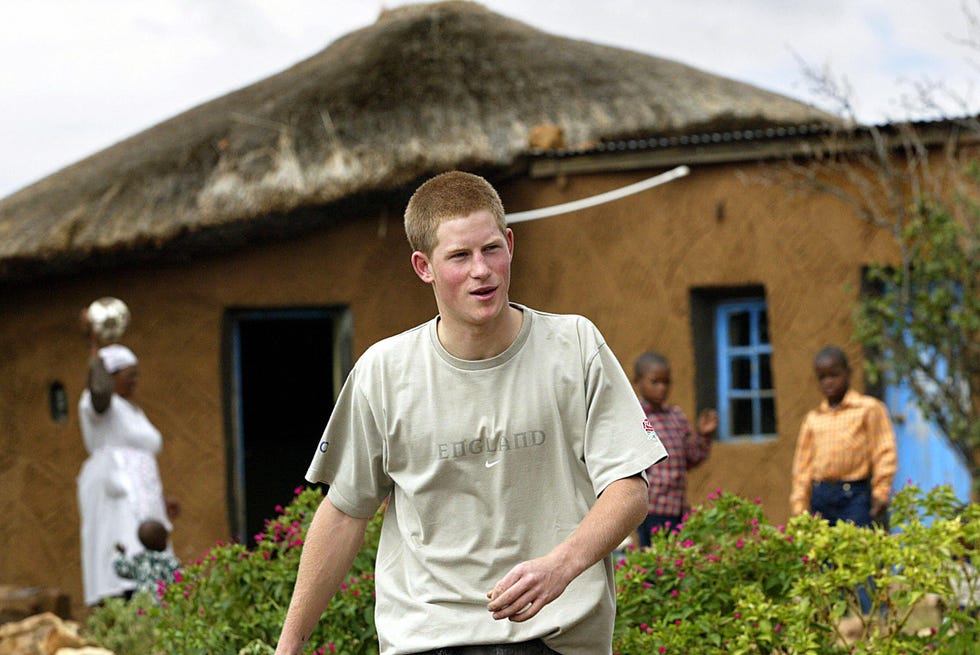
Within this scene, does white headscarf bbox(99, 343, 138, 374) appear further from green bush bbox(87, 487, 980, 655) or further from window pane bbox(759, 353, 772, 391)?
window pane bbox(759, 353, 772, 391)

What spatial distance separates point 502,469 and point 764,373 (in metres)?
7.04

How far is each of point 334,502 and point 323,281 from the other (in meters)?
7.27

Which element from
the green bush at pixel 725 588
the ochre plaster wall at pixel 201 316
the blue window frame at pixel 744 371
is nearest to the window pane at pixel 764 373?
the blue window frame at pixel 744 371

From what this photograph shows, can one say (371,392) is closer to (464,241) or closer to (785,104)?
(464,241)

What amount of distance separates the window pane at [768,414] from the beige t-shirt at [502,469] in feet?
22.6

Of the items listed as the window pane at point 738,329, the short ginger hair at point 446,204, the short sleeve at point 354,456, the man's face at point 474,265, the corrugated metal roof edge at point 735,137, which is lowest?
the short sleeve at point 354,456

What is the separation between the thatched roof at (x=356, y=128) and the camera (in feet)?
33.0

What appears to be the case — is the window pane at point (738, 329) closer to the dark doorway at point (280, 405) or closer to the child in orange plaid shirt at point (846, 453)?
the child in orange plaid shirt at point (846, 453)

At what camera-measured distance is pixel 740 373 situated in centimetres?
971

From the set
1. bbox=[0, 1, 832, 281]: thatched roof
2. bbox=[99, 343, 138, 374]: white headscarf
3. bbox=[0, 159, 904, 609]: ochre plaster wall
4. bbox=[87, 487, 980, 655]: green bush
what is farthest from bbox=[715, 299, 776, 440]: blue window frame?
bbox=[87, 487, 980, 655]: green bush

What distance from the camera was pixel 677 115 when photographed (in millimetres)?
11430

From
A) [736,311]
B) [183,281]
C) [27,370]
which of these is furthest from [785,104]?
[27,370]

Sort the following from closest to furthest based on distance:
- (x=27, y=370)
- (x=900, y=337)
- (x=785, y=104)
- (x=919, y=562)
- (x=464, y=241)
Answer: (x=464, y=241), (x=919, y=562), (x=900, y=337), (x=27, y=370), (x=785, y=104)

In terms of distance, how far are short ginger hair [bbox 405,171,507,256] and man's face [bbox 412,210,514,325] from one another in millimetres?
16
